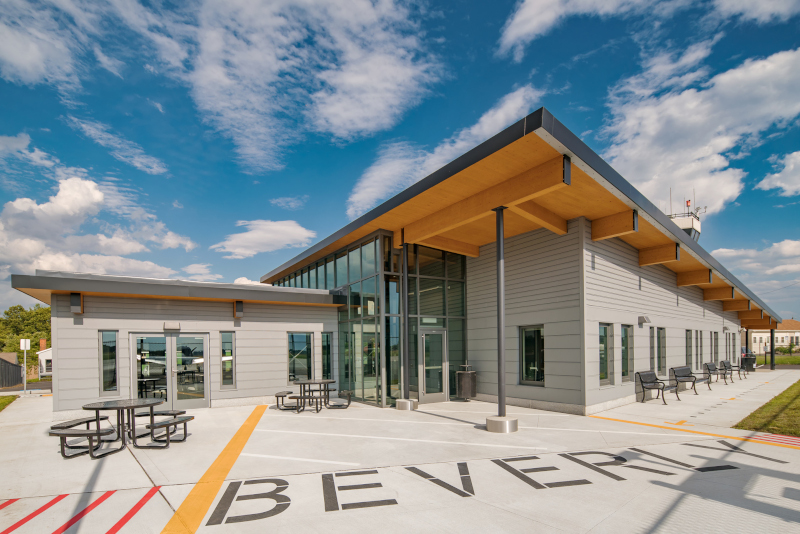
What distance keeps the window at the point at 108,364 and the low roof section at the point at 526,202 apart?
6.53 m

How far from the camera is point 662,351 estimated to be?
14.5m

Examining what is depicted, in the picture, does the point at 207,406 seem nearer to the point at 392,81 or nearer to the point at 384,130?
the point at 392,81

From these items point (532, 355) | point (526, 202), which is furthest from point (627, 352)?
point (526, 202)

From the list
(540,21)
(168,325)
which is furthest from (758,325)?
(168,325)

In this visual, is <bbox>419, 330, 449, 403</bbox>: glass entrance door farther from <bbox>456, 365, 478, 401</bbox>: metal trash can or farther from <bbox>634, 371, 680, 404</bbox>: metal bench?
<bbox>634, 371, 680, 404</bbox>: metal bench

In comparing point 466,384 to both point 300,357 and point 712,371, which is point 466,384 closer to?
point 300,357

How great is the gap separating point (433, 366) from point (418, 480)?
7.27 metres

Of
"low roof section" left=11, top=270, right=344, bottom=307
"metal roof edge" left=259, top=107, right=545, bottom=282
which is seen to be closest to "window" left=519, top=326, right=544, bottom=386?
"metal roof edge" left=259, top=107, right=545, bottom=282

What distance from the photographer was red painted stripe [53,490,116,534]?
4047mm

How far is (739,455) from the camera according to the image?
637 centimetres

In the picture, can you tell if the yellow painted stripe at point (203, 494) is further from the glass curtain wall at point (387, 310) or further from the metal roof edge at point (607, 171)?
the metal roof edge at point (607, 171)

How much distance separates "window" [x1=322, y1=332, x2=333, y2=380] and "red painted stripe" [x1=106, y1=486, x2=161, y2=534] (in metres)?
8.77

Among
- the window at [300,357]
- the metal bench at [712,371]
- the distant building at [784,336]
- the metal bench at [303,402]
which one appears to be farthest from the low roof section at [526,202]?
the distant building at [784,336]

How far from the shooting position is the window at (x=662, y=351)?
47.2 ft
